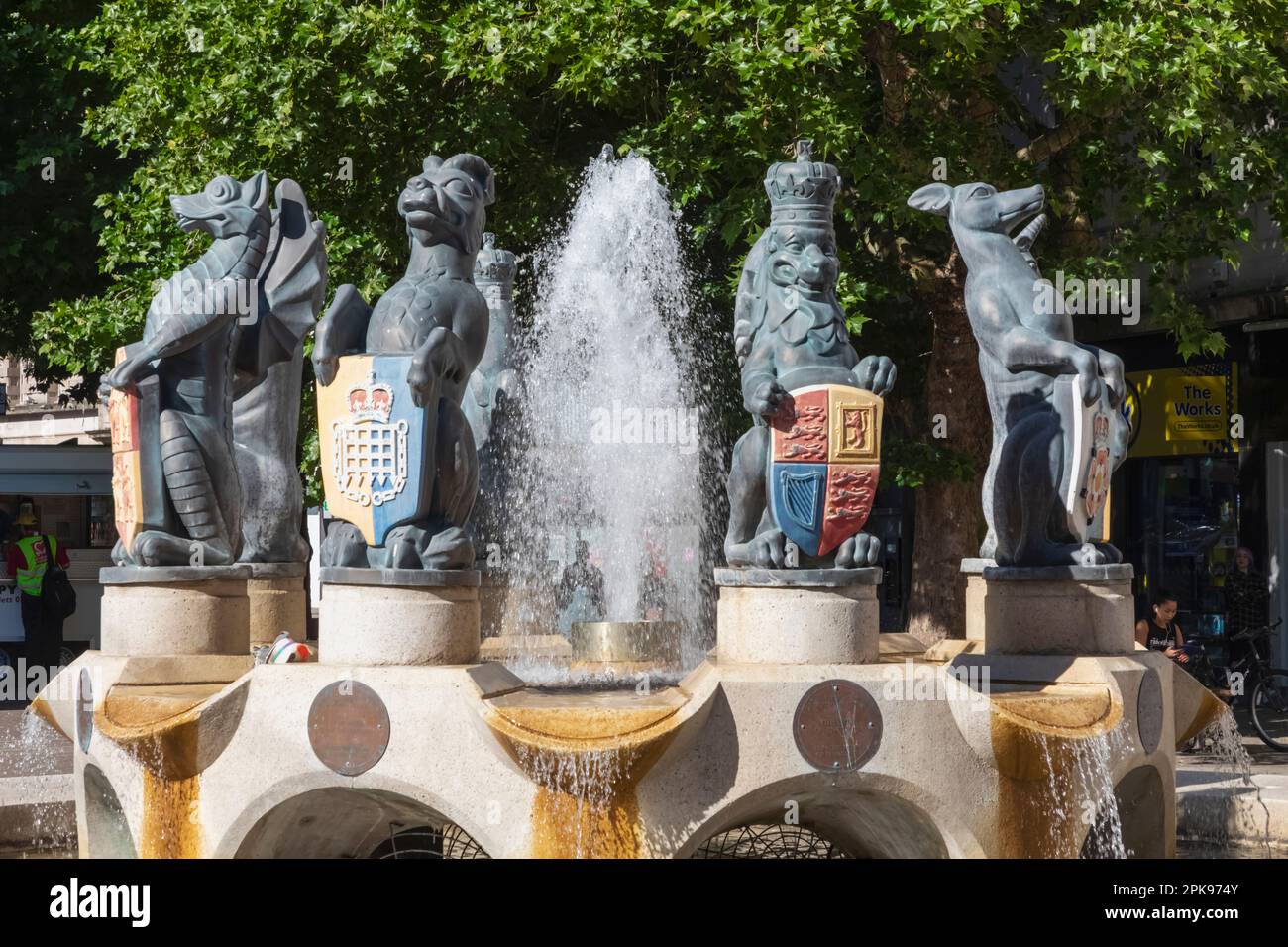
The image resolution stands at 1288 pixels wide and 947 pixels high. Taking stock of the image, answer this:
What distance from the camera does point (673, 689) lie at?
742 cm

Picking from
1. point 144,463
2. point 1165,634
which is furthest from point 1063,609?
point 1165,634

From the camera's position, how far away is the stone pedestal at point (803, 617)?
7098 millimetres

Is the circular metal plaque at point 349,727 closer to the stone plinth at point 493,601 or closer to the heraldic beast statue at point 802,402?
the heraldic beast statue at point 802,402

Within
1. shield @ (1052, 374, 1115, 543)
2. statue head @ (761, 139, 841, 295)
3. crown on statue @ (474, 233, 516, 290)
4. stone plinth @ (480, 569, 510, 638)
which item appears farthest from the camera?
crown on statue @ (474, 233, 516, 290)

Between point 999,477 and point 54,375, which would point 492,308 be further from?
point 54,375

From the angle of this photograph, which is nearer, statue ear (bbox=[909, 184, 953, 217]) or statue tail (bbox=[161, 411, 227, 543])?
statue tail (bbox=[161, 411, 227, 543])

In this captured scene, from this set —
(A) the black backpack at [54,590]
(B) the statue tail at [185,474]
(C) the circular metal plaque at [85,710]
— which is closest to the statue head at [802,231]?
(B) the statue tail at [185,474]

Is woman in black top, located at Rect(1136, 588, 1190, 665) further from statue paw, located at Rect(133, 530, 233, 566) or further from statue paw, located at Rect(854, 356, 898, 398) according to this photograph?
statue paw, located at Rect(133, 530, 233, 566)

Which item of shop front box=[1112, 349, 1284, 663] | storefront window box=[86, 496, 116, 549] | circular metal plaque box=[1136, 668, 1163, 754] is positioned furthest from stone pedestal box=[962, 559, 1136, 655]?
storefront window box=[86, 496, 116, 549]

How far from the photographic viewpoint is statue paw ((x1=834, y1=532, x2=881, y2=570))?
Result: 729 centimetres

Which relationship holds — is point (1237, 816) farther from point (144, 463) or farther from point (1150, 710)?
point (144, 463)

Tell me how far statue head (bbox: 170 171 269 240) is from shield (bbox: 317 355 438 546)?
153 cm

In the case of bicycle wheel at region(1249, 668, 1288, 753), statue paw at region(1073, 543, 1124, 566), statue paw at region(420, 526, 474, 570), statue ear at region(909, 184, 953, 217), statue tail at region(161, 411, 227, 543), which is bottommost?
bicycle wheel at region(1249, 668, 1288, 753)

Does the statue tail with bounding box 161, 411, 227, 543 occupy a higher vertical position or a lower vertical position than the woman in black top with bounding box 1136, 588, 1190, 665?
higher
